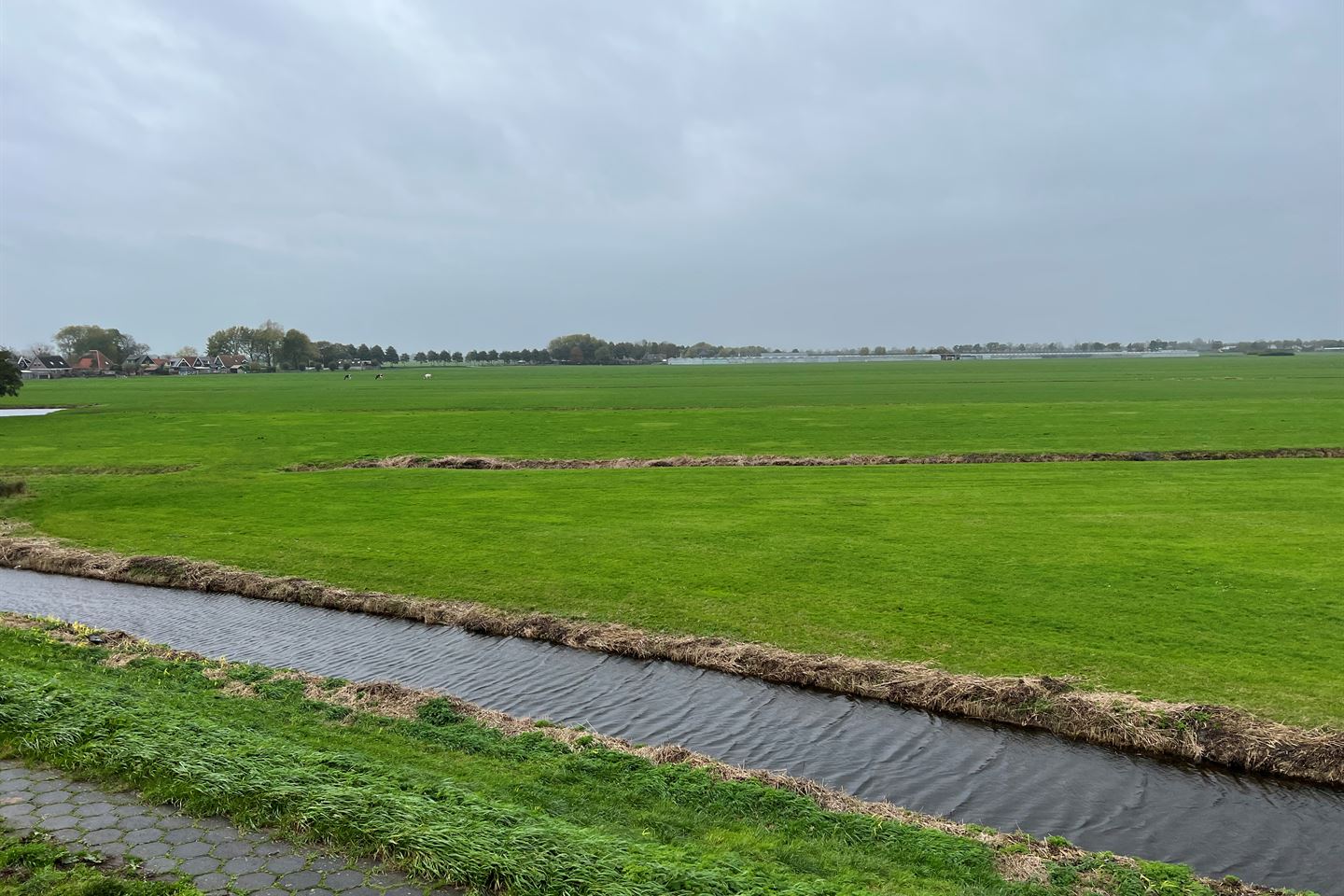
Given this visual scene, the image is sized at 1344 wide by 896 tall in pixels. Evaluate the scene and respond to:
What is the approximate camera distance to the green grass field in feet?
51.6

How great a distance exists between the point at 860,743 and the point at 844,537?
39.0 feet

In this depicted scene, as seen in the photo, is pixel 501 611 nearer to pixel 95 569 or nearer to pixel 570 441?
pixel 95 569

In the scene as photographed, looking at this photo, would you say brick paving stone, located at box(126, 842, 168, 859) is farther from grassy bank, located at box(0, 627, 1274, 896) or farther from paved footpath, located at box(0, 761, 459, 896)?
grassy bank, located at box(0, 627, 1274, 896)

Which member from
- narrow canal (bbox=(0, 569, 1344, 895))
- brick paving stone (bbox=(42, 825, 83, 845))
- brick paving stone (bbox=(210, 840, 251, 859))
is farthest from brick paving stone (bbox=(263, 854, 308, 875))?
narrow canal (bbox=(0, 569, 1344, 895))

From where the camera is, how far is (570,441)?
51.4 metres

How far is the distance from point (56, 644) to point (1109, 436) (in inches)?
1995

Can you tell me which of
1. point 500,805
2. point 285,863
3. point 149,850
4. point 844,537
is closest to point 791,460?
point 844,537

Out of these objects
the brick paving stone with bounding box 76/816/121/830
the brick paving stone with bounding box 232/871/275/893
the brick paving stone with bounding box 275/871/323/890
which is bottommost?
the brick paving stone with bounding box 275/871/323/890

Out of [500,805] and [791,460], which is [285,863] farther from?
[791,460]

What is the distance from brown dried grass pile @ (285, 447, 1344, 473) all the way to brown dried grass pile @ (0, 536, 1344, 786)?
21204mm

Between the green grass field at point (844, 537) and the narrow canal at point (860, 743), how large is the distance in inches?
70.8

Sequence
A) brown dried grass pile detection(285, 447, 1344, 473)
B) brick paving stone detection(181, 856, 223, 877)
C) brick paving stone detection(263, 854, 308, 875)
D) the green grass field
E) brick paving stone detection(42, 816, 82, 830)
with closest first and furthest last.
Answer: brick paving stone detection(181, 856, 223, 877) < brick paving stone detection(263, 854, 308, 875) < brick paving stone detection(42, 816, 82, 830) < the green grass field < brown dried grass pile detection(285, 447, 1344, 473)

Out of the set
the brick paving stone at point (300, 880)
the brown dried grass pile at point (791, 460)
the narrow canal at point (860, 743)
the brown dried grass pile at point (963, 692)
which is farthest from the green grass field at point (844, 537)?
the brick paving stone at point (300, 880)

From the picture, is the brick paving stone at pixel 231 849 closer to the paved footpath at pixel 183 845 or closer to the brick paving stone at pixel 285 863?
the paved footpath at pixel 183 845
